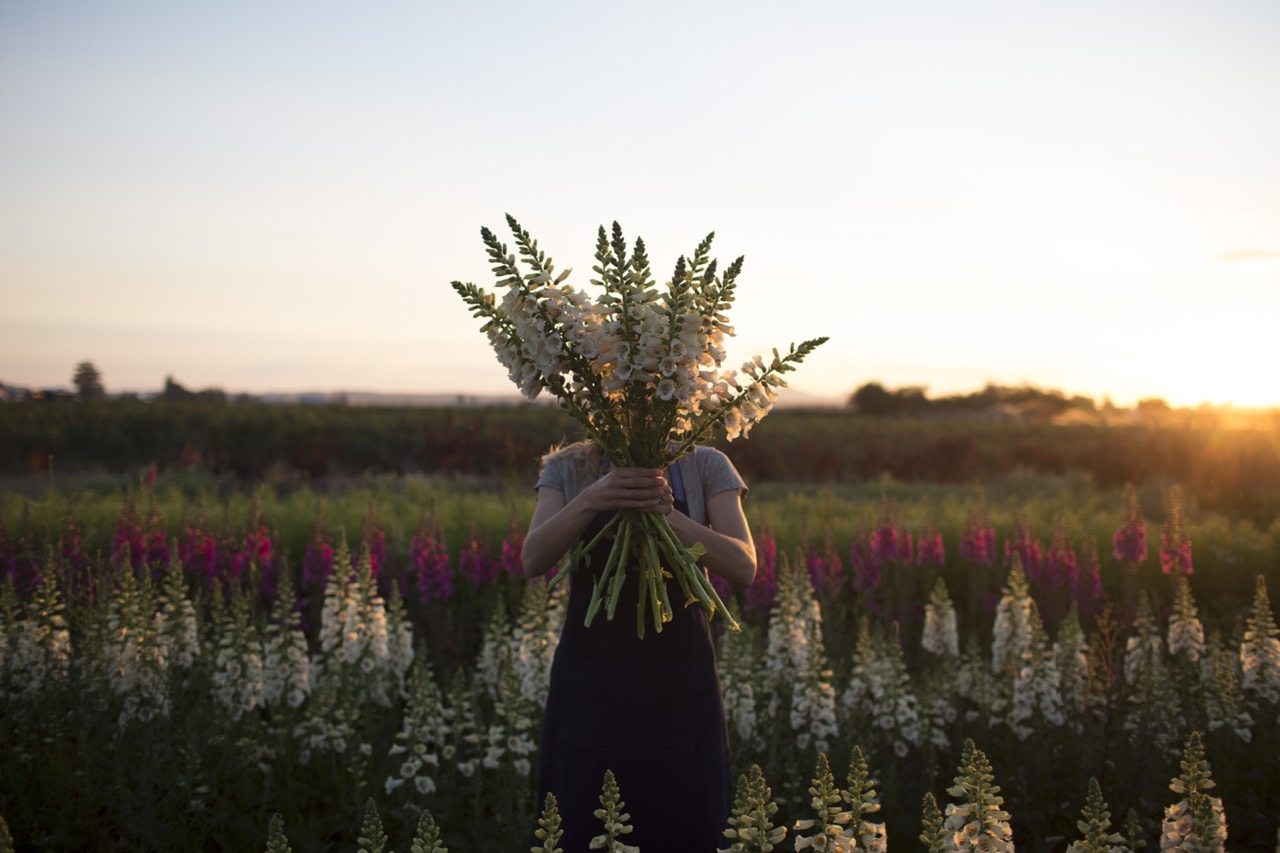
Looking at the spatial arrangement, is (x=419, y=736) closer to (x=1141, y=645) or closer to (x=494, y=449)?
(x=1141, y=645)

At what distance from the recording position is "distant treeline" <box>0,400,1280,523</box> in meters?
21.3

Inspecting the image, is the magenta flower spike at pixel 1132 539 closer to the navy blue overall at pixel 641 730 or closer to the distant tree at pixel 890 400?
the navy blue overall at pixel 641 730

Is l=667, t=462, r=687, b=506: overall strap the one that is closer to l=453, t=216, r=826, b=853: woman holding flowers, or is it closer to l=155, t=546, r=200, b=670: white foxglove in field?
l=453, t=216, r=826, b=853: woman holding flowers

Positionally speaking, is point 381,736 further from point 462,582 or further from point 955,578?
point 955,578

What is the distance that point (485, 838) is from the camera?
15.0ft

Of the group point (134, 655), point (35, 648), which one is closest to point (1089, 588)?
point (134, 655)

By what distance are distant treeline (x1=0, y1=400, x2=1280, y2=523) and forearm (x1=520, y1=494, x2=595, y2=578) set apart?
15134 millimetres

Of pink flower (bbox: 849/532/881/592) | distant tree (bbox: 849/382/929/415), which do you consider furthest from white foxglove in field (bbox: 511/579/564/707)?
distant tree (bbox: 849/382/929/415)

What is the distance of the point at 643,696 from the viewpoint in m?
3.43

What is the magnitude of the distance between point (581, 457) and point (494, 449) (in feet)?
64.7

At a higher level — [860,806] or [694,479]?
[694,479]

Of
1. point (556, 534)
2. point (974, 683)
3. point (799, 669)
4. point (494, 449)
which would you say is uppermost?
point (556, 534)

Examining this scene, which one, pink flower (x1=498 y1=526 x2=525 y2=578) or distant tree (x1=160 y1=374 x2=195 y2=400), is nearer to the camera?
pink flower (x1=498 y1=526 x2=525 y2=578)

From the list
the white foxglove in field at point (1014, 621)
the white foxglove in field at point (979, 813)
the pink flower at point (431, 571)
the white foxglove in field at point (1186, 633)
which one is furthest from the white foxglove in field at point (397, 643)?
the white foxglove in field at point (1186, 633)
